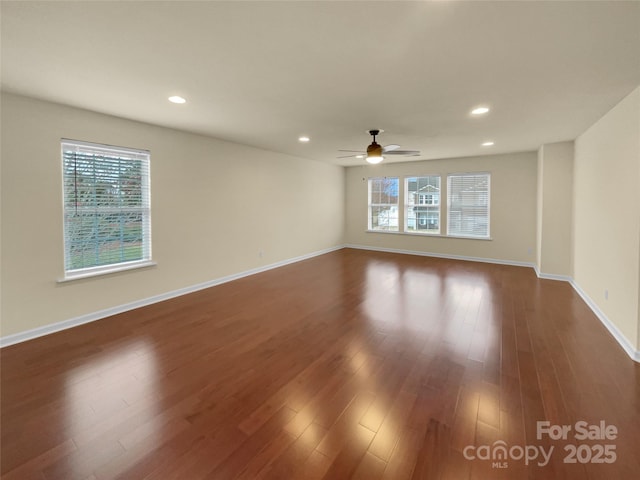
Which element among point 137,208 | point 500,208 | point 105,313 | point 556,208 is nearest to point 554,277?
point 556,208

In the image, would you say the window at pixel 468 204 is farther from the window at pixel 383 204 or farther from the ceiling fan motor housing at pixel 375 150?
the ceiling fan motor housing at pixel 375 150

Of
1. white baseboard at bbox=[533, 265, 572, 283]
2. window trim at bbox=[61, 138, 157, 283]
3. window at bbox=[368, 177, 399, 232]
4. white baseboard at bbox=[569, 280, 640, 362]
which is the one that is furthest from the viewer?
window at bbox=[368, 177, 399, 232]

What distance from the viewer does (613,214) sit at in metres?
3.21

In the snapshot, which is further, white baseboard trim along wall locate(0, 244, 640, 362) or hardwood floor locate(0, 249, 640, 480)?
white baseboard trim along wall locate(0, 244, 640, 362)

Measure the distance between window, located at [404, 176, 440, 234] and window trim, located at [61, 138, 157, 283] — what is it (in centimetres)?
611

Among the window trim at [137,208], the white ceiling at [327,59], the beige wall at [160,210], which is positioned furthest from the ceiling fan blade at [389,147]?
the window trim at [137,208]

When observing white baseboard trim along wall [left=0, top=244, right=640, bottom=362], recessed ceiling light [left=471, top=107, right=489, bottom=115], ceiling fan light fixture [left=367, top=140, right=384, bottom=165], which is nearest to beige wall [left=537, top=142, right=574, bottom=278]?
white baseboard trim along wall [left=0, top=244, right=640, bottom=362]

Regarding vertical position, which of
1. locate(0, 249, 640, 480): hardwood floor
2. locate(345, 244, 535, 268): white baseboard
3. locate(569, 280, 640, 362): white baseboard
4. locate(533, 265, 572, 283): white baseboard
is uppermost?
locate(345, 244, 535, 268): white baseboard

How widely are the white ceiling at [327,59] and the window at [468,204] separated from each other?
9.82ft

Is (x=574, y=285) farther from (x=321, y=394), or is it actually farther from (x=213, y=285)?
(x=213, y=285)

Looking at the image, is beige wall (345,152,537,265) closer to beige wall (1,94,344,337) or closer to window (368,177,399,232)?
window (368,177,399,232)

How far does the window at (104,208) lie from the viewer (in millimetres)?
3387

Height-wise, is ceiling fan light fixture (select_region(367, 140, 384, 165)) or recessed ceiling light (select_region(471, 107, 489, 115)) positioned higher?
recessed ceiling light (select_region(471, 107, 489, 115))

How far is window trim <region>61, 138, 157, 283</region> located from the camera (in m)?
3.32
